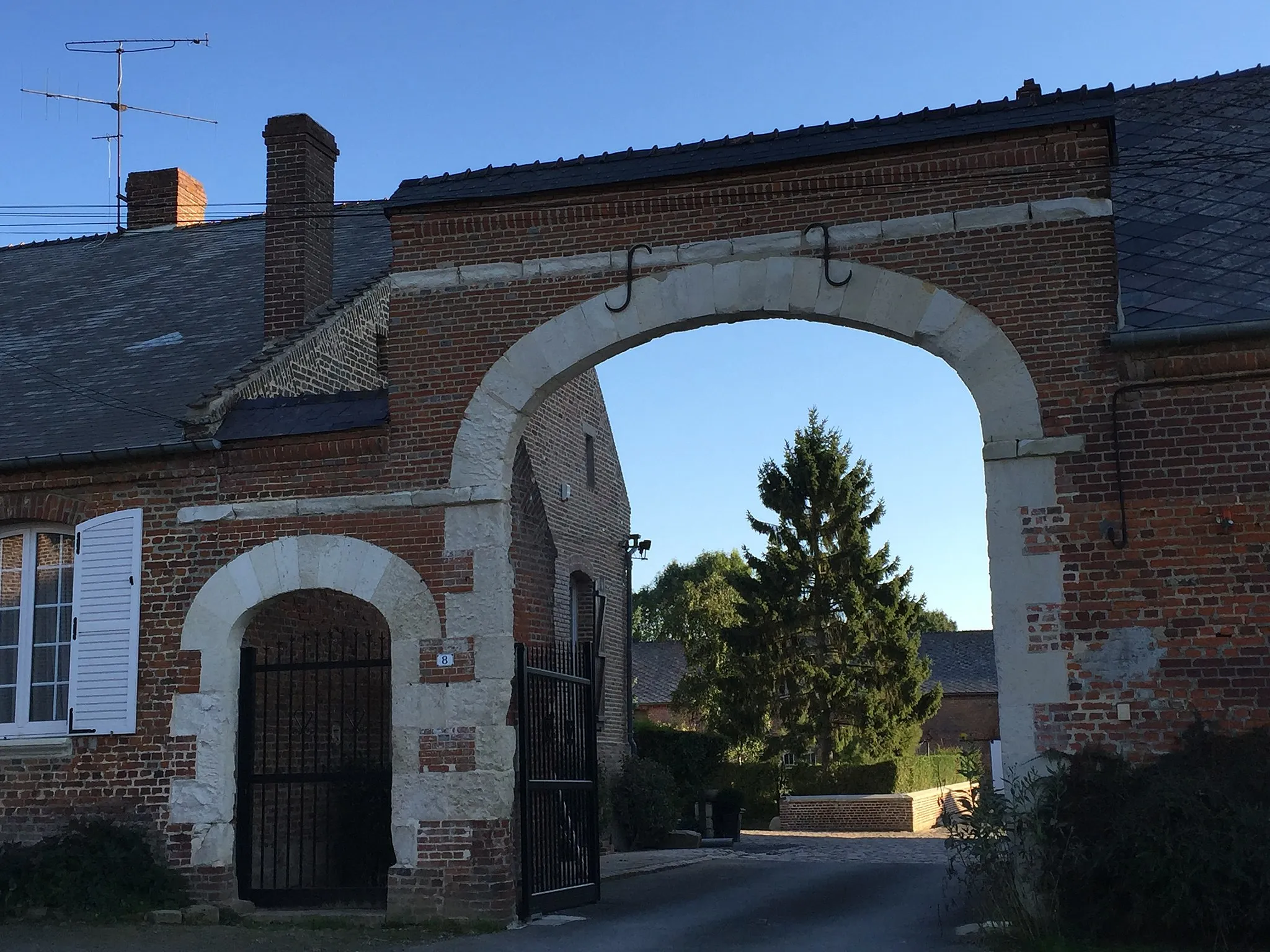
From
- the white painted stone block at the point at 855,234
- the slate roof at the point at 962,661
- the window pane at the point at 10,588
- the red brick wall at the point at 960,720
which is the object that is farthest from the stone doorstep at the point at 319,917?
the red brick wall at the point at 960,720

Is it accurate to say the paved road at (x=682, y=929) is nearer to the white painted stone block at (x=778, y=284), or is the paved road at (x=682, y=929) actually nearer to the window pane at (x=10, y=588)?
the window pane at (x=10, y=588)

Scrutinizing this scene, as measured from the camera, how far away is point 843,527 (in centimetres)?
3288

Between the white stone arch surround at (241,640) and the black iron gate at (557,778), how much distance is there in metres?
0.86

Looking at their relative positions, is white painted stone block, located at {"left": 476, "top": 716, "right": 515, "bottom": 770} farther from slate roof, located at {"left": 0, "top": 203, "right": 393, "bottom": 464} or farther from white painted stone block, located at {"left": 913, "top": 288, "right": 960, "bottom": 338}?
white painted stone block, located at {"left": 913, "top": 288, "right": 960, "bottom": 338}

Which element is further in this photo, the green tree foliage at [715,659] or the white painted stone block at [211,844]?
the green tree foliage at [715,659]

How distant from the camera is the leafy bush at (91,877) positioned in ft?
35.4

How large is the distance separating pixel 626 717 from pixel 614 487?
3588mm

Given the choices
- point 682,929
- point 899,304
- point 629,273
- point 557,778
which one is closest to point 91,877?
point 557,778

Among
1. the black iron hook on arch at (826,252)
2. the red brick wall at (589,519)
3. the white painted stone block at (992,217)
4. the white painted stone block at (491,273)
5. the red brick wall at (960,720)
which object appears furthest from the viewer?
the red brick wall at (960,720)

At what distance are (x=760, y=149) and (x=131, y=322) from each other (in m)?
8.55

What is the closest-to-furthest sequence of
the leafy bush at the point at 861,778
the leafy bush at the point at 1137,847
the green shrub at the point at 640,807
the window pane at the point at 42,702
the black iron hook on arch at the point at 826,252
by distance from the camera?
the leafy bush at the point at 1137,847, the black iron hook on arch at the point at 826,252, the window pane at the point at 42,702, the green shrub at the point at 640,807, the leafy bush at the point at 861,778

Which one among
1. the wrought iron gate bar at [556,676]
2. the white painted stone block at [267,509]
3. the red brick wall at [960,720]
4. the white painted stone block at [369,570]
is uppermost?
the white painted stone block at [267,509]

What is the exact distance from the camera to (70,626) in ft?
40.2

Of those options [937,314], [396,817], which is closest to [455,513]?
[396,817]
